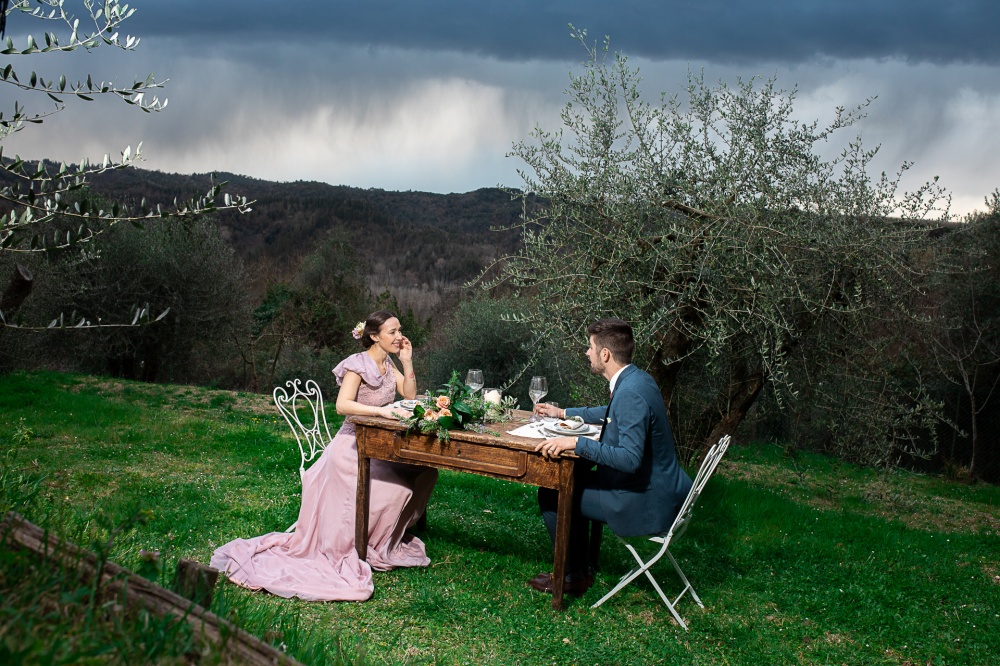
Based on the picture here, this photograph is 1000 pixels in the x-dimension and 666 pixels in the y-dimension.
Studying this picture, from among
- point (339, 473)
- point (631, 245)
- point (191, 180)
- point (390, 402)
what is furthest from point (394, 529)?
point (191, 180)

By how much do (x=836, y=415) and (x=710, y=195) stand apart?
133 inches

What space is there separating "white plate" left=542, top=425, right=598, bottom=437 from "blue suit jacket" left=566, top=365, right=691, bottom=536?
7.8 inches

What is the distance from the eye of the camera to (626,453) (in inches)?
184

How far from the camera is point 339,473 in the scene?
5629 mm

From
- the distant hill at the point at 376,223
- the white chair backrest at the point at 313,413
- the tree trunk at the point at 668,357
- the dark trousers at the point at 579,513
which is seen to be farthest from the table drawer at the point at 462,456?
the distant hill at the point at 376,223

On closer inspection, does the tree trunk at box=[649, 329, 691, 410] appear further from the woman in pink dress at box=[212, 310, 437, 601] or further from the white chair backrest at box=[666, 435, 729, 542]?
the woman in pink dress at box=[212, 310, 437, 601]

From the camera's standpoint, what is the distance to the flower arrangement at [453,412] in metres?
5.09

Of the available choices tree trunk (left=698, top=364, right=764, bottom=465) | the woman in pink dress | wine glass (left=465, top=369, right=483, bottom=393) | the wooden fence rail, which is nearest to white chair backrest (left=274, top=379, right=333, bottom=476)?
the woman in pink dress

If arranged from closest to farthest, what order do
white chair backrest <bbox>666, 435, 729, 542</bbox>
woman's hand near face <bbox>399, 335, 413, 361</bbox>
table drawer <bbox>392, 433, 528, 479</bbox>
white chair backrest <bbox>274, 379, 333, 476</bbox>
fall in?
white chair backrest <bbox>666, 435, 729, 542</bbox> → table drawer <bbox>392, 433, 528, 479</bbox> → white chair backrest <bbox>274, 379, 333, 476</bbox> → woman's hand near face <bbox>399, 335, 413, 361</bbox>

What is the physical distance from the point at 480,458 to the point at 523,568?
1193 mm

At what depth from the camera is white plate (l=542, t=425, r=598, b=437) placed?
5.07 m

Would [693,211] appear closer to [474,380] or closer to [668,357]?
[668,357]

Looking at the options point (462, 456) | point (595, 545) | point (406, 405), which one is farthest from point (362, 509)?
point (595, 545)

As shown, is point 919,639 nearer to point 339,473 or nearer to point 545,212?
point 339,473
